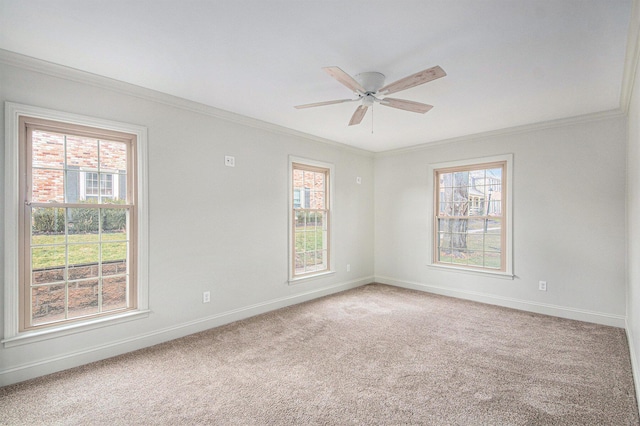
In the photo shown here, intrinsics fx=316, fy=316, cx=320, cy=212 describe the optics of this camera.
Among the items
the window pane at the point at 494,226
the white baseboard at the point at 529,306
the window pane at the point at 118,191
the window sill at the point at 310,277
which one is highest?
the window pane at the point at 118,191

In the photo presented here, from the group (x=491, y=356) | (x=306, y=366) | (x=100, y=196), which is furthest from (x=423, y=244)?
(x=100, y=196)

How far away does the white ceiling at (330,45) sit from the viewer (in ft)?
6.20

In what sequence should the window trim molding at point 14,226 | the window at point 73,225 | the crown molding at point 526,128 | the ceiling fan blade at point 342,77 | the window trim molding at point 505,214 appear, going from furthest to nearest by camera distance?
the window trim molding at point 505,214, the crown molding at point 526,128, the window at point 73,225, the window trim molding at point 14,226, the ceiling fan blade at point 342,77

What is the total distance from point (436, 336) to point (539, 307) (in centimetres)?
Result: 181

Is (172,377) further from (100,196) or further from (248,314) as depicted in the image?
(100,196)

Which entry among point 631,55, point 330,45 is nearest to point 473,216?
point 631,55

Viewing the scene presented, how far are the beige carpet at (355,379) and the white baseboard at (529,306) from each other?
0.15m

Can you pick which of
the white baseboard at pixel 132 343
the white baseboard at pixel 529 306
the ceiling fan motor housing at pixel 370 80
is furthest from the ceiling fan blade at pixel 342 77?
the white baseboard at pixel 529 306

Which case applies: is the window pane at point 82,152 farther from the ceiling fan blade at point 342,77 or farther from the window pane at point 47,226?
the ceiling fan blade at point 342,77

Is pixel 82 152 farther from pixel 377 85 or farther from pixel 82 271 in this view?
pixel 377 85

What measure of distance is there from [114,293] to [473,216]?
4772 mm

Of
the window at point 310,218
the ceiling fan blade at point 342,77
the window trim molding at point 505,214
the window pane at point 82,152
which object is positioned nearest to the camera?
the ceiling fan blade at point 342,77

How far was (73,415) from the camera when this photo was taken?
208 centimetres

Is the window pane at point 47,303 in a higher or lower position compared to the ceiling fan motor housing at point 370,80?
lower
